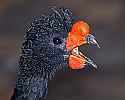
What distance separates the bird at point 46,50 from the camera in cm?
102

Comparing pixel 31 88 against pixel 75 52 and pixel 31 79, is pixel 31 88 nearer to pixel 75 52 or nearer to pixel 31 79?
pixel 31 79

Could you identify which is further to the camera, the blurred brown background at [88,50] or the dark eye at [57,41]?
the blurred brown background at [88,50]

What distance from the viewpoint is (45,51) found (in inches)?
Result: 40.6

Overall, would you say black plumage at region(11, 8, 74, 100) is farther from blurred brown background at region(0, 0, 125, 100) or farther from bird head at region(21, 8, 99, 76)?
blurred brown background at region(0, 0, 125, 100)

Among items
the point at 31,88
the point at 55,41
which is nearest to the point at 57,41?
the point at 55,41

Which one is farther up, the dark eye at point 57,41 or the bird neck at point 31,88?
the dark eye at point 57,41

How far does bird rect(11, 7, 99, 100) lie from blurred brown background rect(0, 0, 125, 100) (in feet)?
0.35

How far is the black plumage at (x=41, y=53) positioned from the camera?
40.1 inches

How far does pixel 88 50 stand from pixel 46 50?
152 mm

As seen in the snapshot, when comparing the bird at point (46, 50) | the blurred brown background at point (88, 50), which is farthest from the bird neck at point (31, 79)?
the blurred brown background at point (88, 50)

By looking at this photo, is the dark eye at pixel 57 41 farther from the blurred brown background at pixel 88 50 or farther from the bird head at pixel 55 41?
the blurred brown background at pixel 88 50

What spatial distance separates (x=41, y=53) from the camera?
103 cm

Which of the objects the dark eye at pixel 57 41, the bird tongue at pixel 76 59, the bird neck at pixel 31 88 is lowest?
the bird neck at pixel 31 88
